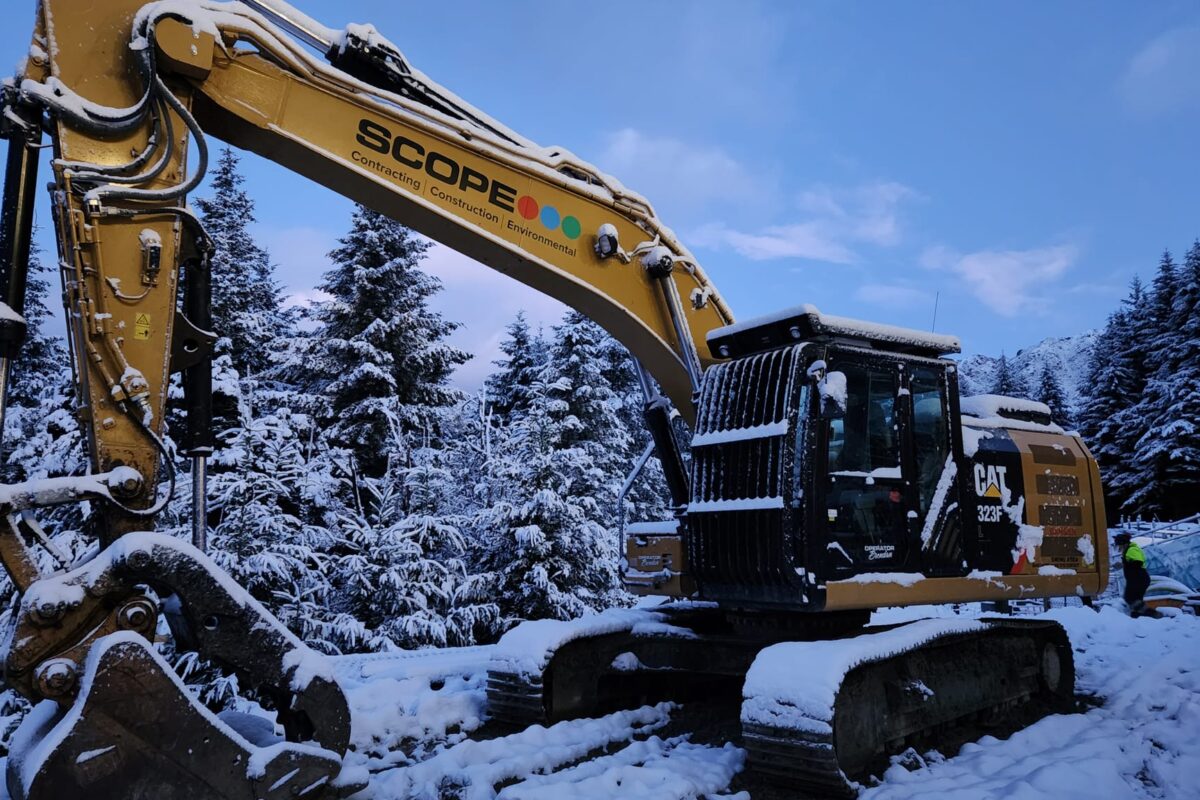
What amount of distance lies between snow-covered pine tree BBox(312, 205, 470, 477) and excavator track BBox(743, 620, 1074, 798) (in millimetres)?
11174

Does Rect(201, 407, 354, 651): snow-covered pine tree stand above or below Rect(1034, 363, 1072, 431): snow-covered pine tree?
below

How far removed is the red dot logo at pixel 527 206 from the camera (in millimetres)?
5512

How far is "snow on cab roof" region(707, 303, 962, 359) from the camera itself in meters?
5.38

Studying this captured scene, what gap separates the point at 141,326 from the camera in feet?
13.0

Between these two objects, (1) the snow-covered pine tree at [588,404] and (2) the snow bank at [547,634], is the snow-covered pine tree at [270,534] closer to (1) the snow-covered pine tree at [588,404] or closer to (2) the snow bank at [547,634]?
(2) the snow bank at [547,634]

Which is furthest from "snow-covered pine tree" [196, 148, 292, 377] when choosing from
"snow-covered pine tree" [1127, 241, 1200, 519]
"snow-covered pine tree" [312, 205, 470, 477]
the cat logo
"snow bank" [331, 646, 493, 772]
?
"snow-covered pine tree" [1127, 241, 1200, 519]

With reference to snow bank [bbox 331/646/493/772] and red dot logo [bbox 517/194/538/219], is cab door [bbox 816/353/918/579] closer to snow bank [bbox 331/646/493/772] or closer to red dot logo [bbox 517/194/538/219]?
red dot logo [bbox 517/194/538/219]

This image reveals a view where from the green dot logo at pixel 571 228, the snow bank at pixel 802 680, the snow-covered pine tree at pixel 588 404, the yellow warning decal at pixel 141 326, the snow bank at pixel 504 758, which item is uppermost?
the snow-covered pine tree at pixel 588 404

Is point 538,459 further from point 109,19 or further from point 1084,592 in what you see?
point 109,19

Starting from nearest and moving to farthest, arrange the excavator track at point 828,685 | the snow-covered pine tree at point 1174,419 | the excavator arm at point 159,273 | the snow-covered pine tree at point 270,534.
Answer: the excavator arm at point 159,273 < the excavator track at point 828,685 < the snow-covered pine tree at point 270,534 < the snow-covered pine tree at point 1174,419

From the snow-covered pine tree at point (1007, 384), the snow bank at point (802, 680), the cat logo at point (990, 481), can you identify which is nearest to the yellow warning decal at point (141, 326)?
the snow bank at point (802, 680)

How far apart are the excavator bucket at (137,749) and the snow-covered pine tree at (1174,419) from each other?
37.7 m

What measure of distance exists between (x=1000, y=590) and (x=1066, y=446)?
67.1 inches

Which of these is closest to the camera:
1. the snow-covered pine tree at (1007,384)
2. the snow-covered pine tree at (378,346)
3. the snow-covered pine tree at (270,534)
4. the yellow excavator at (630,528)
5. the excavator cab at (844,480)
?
the yellow excavator at (630,528)
